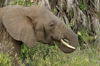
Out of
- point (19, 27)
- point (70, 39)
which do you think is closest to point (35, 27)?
point (19, 27)

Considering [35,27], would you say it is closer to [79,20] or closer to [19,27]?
[19,27]

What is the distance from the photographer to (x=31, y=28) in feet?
12.2

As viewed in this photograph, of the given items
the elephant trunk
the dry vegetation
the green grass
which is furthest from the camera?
the dry vegetation

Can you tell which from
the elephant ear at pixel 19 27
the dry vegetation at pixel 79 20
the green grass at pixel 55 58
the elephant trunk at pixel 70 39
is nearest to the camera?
the elephant ear at pixel 19 27

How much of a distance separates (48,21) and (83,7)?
312 cm

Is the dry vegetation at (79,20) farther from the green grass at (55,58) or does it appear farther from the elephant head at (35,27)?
the elephant head at (35,27)

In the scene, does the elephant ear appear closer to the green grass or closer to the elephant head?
the elephant head

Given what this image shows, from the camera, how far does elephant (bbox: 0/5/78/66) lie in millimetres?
3652

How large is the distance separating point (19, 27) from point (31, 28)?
0.78ft

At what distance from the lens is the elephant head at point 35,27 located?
365 cm

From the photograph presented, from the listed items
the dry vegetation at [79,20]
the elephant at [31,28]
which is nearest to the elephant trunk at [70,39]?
the elephant at [31,28]

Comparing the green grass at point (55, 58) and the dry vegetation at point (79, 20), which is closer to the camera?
the green grass at point (55, 58)

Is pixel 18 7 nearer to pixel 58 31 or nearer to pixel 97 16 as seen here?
pixel 58 31

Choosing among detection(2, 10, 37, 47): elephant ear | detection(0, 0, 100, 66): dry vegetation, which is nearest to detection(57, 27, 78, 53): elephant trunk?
detection(2, 10, 37, 47): elephant ear
